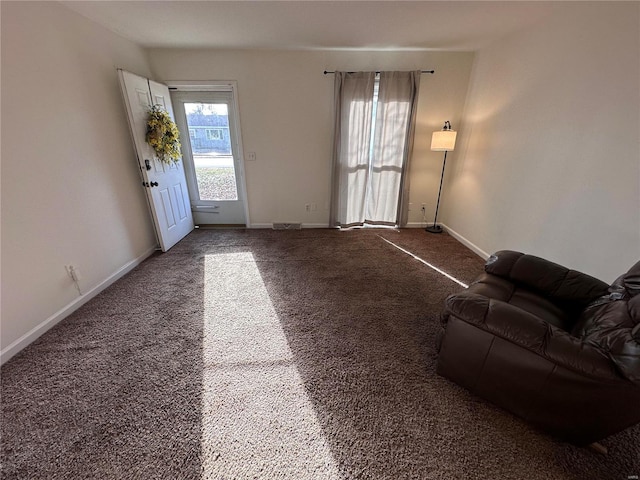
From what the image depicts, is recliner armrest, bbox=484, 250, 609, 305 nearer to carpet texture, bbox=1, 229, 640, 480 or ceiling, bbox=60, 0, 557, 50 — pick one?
carpet texture, bbox=1, 229, 640, 480

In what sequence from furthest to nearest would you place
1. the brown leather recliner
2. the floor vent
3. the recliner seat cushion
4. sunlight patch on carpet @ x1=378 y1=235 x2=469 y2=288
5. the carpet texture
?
the floor vent
sunlight patch on carpet @ x1=378 y1=235 x2=469 y2=288
the recliner seat cushion
the carpet texture
the brown leather recliner

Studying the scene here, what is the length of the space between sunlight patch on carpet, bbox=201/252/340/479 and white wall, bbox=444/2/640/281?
235 cm

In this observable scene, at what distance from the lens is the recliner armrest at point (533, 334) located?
1062 millimetres

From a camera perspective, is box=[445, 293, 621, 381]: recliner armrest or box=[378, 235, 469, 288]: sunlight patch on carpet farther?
box=[378, 235, 469, 288]: sunlight patch on carpet

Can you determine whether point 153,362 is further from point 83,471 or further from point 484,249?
point 484,249

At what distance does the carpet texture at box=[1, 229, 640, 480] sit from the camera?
3.96 ft

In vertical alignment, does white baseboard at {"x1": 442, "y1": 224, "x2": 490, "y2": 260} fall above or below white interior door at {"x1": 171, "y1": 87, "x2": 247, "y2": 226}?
below

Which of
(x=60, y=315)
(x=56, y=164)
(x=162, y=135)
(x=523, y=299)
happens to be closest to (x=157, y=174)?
(x=162, y=135)

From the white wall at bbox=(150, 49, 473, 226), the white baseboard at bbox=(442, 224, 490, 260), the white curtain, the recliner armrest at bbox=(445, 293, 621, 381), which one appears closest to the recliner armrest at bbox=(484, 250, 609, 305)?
the recliner armrest at bbox=(445, 293, 621, 381)

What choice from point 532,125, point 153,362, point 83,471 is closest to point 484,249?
point 532,125

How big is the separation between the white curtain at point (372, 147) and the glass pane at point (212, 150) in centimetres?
159

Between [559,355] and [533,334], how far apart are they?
0.11 m

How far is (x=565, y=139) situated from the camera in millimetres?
2201

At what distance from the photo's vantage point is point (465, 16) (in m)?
2.38
